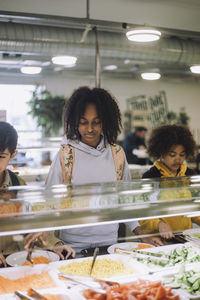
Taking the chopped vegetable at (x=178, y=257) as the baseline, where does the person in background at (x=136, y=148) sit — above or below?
above

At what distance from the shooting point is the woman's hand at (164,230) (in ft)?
7.91

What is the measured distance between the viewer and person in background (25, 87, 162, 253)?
8.55ft

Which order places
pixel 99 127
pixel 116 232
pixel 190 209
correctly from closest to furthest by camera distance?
pixel 190 209, pixel 116 232, pixel 99 127

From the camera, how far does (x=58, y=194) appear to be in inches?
72.3

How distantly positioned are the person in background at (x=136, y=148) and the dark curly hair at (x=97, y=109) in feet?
20.8

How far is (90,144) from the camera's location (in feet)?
8.98

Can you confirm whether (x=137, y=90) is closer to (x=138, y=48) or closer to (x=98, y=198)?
(x=138, y=48)

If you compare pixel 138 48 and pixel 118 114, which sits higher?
pixel 138 48

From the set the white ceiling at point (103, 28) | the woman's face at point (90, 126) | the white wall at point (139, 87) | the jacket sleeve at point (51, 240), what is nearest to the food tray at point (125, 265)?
the jacket sleeve at point (51, 240)

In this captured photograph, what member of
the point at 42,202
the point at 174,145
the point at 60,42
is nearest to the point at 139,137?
the point at 60,42

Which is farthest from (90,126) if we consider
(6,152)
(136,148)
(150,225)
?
(136,148)

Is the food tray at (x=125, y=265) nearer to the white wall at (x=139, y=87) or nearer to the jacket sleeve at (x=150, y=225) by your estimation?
the jacket sleeve at (x=150, y=225)

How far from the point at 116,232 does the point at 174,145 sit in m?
1.16

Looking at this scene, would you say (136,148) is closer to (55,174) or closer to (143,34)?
(143,34)
